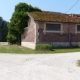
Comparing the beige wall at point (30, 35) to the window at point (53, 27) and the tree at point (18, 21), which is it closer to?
the tree at point (18, 21)

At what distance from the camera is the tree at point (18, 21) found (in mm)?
30859

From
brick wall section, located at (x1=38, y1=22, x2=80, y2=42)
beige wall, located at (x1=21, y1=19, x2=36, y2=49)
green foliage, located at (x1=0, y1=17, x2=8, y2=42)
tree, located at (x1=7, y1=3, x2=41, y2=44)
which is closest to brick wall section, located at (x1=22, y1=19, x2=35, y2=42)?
beige wall, located at (x1=21, y1=19, x2=36, y2=49)

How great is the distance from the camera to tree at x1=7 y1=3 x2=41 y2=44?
30859 millimetres

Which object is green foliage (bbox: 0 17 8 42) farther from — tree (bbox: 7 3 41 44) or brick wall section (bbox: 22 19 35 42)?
brick wall section (bbox: 22 19 35 42)

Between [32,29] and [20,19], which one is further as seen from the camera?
[20,19]

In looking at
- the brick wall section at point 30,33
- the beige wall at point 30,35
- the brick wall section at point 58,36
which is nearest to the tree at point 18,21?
the beige wall at point 30,35

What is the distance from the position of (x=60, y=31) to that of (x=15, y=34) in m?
10.0

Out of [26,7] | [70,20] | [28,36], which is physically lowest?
[28,36]

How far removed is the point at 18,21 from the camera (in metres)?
31.2

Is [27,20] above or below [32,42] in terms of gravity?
above

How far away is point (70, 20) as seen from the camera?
28891 millimetres

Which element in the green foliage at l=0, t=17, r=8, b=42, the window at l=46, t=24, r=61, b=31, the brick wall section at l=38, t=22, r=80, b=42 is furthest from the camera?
the green foliage at l=0, t=17, r=8, b=42
